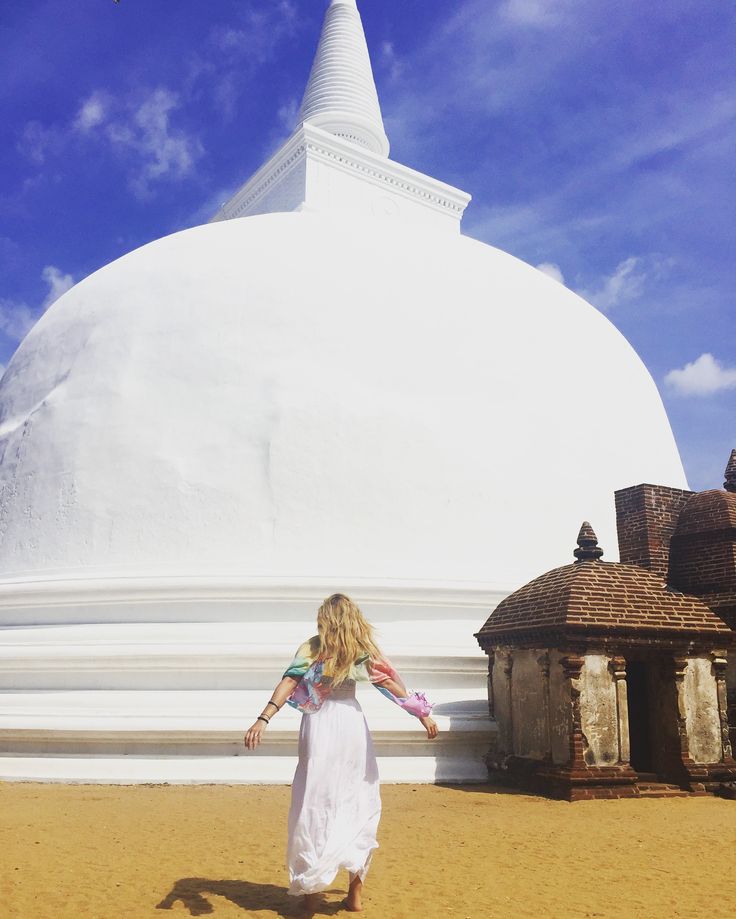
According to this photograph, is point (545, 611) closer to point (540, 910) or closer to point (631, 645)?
point (631, 645)

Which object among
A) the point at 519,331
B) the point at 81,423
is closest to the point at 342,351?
the point at 519,331

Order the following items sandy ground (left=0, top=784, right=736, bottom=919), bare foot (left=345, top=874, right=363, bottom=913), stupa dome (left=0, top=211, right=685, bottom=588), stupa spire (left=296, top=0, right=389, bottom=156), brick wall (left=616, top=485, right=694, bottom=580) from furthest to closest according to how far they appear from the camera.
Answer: stupa spire (left=296, top=0, right=389, bottom=156), brick wall (left=616, top=485, right=694, bottom=580), stupa dome (left=0, top=211, right=685, bottom=588), sandy ground (left=0, top=784, right=736, bottom=919), bare foot (left=345, top=874, right=363, bottom=913)

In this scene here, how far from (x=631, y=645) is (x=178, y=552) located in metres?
5.05

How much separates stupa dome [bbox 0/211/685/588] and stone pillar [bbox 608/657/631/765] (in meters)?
2.43

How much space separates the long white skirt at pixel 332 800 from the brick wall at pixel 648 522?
288 inches

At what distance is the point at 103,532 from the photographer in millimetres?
9969


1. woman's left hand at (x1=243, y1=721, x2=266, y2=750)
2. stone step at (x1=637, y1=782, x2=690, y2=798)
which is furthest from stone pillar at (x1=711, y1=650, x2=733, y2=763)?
woman's left hand at (x1=243, y1=721, x2=266, y2=750)

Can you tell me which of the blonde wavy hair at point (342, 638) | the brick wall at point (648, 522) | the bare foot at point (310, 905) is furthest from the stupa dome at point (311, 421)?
the bare foot at point (310, 905)

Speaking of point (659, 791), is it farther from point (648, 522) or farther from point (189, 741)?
point (189, 741)

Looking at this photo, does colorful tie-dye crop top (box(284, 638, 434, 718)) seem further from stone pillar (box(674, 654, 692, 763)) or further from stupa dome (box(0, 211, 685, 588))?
stupa dome (box(0, 211, 685, 588))

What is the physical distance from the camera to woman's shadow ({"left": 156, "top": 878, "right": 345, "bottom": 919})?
4.07 meters

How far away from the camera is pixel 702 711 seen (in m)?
7.91

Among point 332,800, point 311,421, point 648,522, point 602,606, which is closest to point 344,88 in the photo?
point 311,421

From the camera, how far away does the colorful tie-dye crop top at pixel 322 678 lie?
418cm
